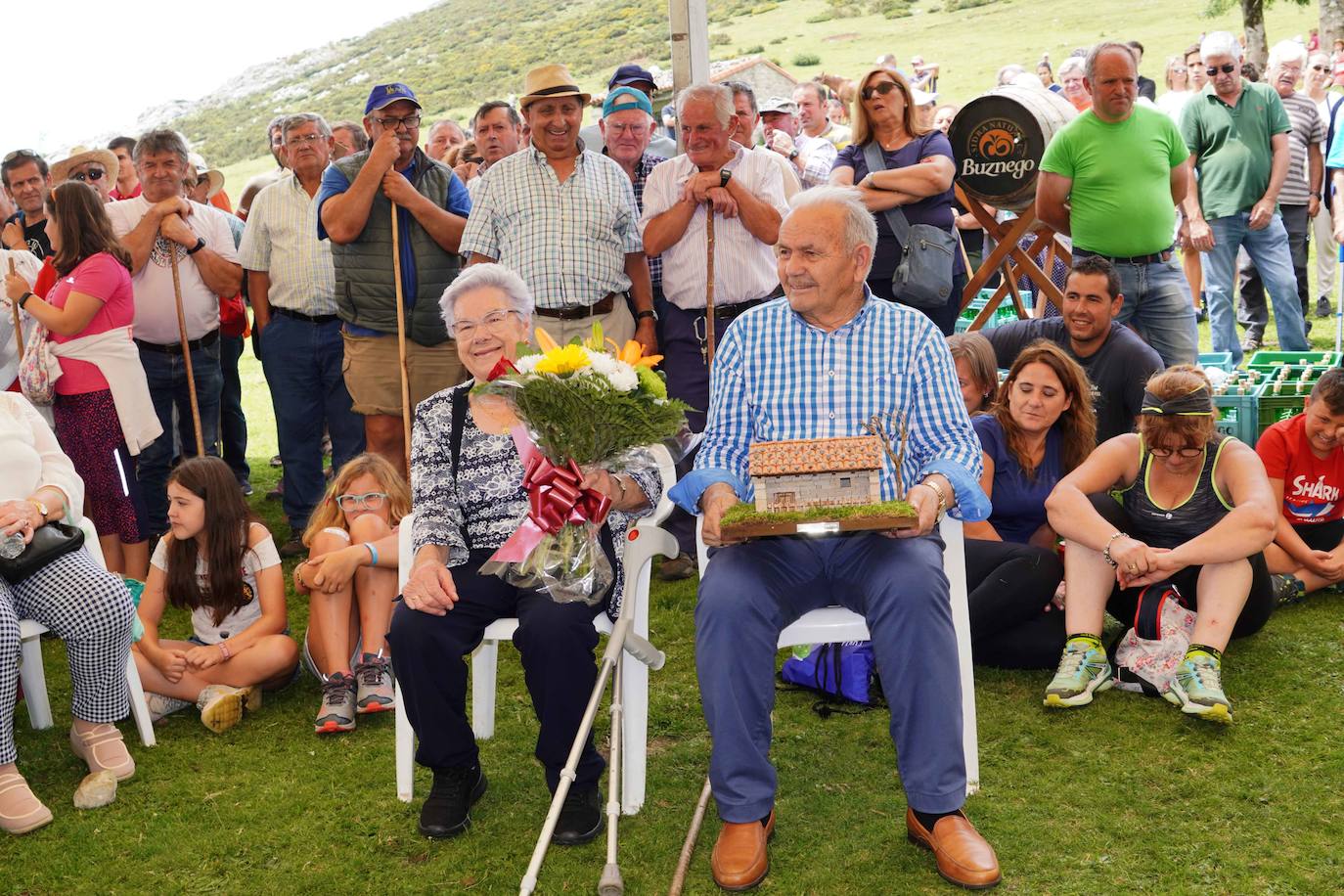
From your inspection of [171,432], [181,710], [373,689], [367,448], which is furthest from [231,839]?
[171,432]

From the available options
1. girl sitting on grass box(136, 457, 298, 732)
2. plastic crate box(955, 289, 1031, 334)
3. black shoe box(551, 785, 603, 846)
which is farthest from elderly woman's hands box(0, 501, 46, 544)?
plastic crate box(955, 289, 1031, 334)

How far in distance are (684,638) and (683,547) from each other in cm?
108

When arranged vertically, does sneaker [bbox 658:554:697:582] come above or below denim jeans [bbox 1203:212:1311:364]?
below

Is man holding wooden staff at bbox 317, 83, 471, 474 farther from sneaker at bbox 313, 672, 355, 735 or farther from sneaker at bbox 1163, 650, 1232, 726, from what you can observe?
sneaker at bbox 1163, 650, 1232, 726

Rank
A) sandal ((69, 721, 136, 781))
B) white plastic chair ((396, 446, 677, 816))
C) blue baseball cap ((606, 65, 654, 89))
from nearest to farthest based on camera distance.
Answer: white plastic chair ((396, 446, 677, 816)), sandal ((69, 721, 136, 781)), blue baseball cap ((606, 65, 654, 89))

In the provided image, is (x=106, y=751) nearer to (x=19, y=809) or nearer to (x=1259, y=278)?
(x=19, y=809)

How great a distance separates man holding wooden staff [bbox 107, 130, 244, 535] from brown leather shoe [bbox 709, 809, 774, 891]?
13.2 feet

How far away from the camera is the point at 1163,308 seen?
5.79m

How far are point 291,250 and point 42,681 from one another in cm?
252

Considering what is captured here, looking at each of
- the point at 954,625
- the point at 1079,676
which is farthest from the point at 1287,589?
the point at 954,625

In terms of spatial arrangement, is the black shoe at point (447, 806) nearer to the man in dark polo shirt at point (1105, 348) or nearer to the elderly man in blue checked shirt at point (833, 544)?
the elderly man in blue checked shirt at point (833, 544)

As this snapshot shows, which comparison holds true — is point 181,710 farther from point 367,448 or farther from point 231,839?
point 367,448

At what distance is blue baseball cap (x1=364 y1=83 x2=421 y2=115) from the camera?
219 inches

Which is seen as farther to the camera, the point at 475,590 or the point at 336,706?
the point at 336,706
